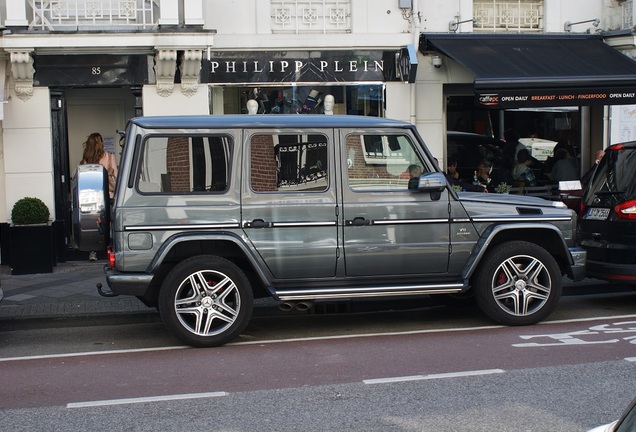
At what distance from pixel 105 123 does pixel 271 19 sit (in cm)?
333

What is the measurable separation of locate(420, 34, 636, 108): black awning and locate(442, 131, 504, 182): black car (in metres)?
1.67

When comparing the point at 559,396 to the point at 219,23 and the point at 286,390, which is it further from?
the point at 219,23

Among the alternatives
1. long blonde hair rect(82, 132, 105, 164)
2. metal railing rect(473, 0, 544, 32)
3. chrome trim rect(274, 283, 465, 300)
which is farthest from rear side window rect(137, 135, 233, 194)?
metal railing rect(473, 0, 544, 32)

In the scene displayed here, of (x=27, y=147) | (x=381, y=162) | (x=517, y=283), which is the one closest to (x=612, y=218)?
(x=517, y=283)

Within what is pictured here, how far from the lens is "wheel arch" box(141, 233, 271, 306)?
8.04 meters

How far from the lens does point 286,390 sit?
263 inches

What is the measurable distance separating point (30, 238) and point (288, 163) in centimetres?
613

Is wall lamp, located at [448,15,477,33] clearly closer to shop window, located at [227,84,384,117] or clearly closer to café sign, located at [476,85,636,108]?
shop window, located at [227,84,384,117]

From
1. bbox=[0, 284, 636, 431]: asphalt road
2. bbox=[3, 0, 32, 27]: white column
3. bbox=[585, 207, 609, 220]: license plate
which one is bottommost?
bbox=[0, 284, 636, 431]: asphalt road

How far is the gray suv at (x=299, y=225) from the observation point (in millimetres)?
8102

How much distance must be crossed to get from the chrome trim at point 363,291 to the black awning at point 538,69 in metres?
5.31

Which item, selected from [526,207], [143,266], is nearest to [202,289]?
[143,266]

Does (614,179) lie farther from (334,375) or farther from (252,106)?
(252,106)

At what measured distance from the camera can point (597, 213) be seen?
10164 millimetres
